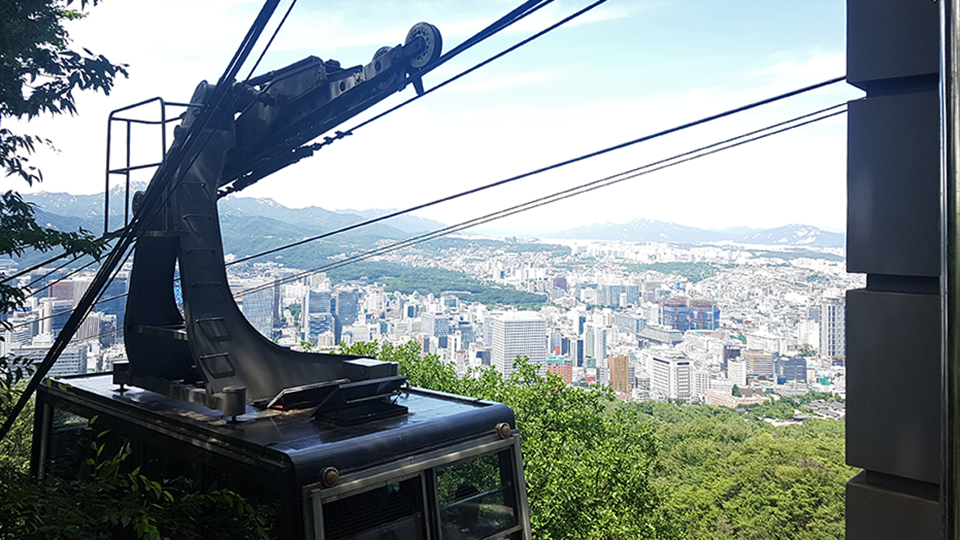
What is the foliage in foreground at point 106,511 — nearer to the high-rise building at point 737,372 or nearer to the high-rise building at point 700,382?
the high-rise building at point 700,382

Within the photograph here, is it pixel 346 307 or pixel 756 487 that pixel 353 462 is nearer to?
pixel 756 487

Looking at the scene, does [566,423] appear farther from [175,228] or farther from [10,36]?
[10,36]

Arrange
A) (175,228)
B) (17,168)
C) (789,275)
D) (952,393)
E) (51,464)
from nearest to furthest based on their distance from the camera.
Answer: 1. (952,393)
2. (17,168)
3. (175,228)
4. (51,464)
5. (789,275)

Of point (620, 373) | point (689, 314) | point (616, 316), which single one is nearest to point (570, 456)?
point (620, 373)

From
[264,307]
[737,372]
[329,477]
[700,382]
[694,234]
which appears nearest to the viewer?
[329,477]

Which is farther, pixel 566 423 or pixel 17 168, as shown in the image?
pixel 566 423

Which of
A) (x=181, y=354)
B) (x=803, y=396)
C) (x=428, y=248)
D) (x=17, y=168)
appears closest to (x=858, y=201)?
(x=17, y=168)

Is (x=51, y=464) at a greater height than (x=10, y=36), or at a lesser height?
lesser

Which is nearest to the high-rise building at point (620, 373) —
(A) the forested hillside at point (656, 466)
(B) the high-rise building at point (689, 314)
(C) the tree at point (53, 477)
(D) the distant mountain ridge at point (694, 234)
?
(A) the forested hillside at point (656, 466)
